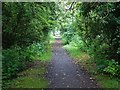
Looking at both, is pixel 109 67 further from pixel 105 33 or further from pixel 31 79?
pixel 31 79

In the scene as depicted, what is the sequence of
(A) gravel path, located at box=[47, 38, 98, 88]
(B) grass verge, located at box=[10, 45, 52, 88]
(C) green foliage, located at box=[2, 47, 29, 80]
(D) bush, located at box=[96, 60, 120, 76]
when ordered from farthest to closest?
1. (C) green foliage, located at box=[2, 47, 29, 80]
2. (D) bush, located at box=[96, 60, 120, 76]
3. (A) gravel path, located at box=[47, 38, 98, 88]
4. (B) grass verge, located at box=[10, 45, 52, 88]

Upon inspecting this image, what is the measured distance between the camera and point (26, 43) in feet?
65.6

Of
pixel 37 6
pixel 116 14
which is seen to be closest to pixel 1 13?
pixel 37 6

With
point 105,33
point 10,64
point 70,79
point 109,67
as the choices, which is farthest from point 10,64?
point 105,33

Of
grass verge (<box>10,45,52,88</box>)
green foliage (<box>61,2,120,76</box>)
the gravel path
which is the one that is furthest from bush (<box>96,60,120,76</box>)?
grass verge (<box>10,45,52,88</box>)

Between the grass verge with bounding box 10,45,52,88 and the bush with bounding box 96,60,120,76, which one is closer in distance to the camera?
the grass verge with bounding box 10,45,52,88

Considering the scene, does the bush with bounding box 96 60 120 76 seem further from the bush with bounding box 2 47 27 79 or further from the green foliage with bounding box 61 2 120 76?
the bush with bounding box 2 47 27 79

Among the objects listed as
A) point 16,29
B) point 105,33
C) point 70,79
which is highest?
point 16,29

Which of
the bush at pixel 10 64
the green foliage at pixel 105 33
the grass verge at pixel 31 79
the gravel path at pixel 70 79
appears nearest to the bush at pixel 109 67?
the green foliage at pixel 105 33

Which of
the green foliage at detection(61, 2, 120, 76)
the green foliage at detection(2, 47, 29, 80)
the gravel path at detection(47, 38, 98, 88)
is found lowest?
the gravel path at detection(47, 38, 98, 88)

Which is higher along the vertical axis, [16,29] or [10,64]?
[16,29]

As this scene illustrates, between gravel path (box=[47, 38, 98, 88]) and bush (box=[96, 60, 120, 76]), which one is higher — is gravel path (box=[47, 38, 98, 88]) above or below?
below

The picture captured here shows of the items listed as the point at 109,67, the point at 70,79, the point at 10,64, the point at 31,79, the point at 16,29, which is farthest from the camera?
the point at 16,29

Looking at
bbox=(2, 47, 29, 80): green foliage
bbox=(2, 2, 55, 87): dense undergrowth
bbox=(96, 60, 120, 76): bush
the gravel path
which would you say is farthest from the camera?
bbox=(2, 2, 55, 87): dense undergrowth
